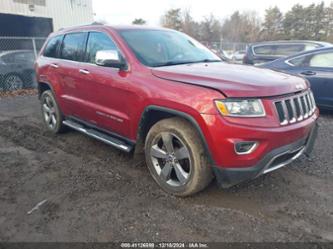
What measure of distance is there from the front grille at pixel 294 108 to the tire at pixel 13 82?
10.3 metres

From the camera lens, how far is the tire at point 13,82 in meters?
10.6

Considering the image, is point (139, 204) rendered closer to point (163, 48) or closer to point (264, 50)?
point (163, 48)

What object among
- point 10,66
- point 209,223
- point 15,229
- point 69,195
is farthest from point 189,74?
point 10,66

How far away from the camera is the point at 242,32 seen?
50625mm

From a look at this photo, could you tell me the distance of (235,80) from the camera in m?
2.83

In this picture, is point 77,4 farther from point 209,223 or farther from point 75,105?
point 209,223

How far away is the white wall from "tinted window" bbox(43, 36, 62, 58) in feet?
37.2

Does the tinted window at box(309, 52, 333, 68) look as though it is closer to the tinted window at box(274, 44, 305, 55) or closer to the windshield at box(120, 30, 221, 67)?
the windshield at box(120, 30, 221, 67)

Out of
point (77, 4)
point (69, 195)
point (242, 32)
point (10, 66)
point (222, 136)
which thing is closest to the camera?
point (222, 136)

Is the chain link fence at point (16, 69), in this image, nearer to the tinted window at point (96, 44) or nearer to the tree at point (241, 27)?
the tinted window at point (96, 44)

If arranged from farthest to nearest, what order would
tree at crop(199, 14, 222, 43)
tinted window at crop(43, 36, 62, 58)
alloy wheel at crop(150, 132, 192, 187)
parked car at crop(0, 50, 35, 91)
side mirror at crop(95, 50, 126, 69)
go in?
tree at crop(199, 14, 222, 43)
parked car at crop(0, 50, 35, 91)
tinted window at crop(43, 36, 62, 58)
side mirror at crop(95, 50, 126, 69)
alloy wheel at crop(150, 132, 192, 187)

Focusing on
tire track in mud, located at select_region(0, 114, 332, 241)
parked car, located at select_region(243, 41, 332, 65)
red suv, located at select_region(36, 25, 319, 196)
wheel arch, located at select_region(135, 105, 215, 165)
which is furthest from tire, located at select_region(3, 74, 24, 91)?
wheel arch, located at select_region(135, 105, 215, 165)

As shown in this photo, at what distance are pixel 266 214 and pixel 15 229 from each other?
2.37 metres

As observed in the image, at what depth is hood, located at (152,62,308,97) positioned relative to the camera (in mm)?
2700
